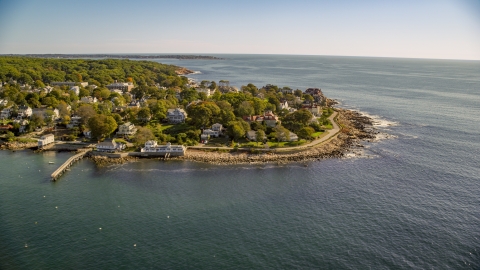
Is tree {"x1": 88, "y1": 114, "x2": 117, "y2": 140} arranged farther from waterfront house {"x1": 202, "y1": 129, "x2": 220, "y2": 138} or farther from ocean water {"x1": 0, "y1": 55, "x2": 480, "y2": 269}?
waterfront house {"x1": 202, "y1": 129, "x2": 220, "y2": 138}

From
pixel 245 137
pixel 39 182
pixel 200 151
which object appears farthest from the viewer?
pixel 245 137

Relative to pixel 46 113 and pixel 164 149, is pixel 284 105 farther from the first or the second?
pixel 46 113

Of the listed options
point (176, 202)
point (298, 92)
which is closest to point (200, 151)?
point (176, 202)

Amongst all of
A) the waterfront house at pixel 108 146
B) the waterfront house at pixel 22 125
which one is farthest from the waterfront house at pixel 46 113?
the waterfront house at pixel 108 146

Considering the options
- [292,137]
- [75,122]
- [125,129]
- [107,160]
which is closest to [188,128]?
[125,129]

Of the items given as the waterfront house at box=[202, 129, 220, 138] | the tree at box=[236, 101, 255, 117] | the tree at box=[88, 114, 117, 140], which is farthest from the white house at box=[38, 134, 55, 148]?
the tree at box=[236, 101, 255, 117]

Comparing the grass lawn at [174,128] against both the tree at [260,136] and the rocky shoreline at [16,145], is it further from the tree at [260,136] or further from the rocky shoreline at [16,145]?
the rocky shoreline at [16,145]

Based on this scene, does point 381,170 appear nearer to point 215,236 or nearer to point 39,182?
point 215,236
